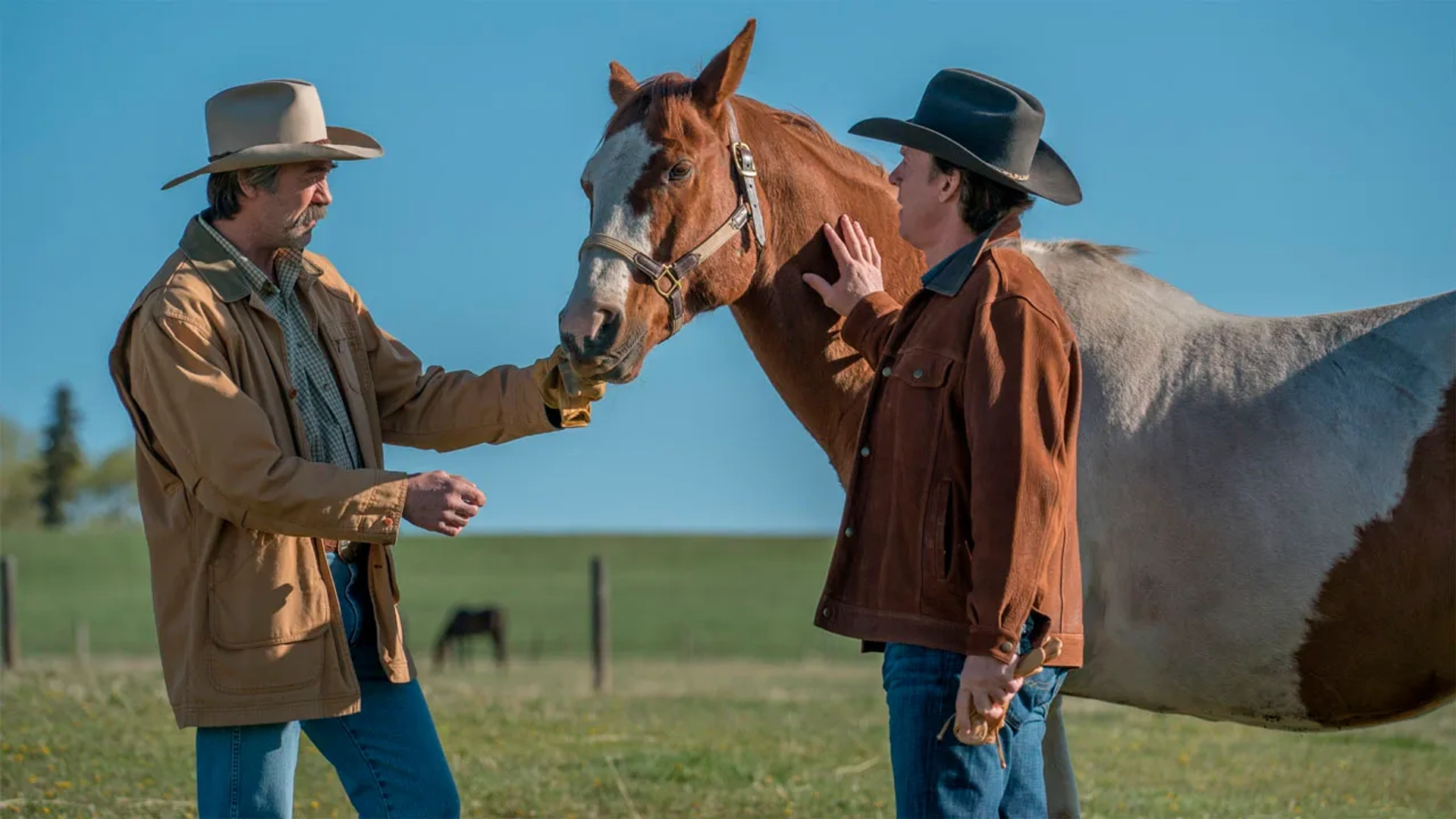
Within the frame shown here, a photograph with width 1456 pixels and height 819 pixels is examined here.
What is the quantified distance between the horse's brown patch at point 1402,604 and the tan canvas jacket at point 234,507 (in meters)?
2.78

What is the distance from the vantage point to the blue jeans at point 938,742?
2799 mm

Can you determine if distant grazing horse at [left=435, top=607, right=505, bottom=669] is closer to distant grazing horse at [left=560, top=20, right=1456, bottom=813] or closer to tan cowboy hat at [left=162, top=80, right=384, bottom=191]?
distant grazing horse at [left=560, top=20, right=1456, bottom=813]

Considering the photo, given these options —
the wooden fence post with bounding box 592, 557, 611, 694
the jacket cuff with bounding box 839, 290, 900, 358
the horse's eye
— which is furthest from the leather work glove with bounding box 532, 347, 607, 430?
the wooden fence post with bounding box 592, 557, 611, 694

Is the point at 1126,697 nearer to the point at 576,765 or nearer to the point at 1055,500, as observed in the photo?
the point at 1055,500

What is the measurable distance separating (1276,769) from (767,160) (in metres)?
5.02

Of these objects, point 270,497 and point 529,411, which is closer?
point 270,497

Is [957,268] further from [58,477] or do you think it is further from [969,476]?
[58,477]

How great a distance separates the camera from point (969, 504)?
2820 mm

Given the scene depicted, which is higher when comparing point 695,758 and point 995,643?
point 995,643

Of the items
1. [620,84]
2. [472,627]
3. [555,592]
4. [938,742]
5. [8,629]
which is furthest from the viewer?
[555,592]

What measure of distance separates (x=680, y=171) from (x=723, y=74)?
13.8 inches

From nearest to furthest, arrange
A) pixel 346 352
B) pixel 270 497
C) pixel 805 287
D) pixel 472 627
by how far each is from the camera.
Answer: pixel 270 497
pixel 346 352
pixel 805 287
pixel 472 627

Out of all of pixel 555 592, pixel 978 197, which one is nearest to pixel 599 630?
pixel 978 197

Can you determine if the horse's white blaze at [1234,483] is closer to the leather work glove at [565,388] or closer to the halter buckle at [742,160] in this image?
the halter buckle at [742,160]
